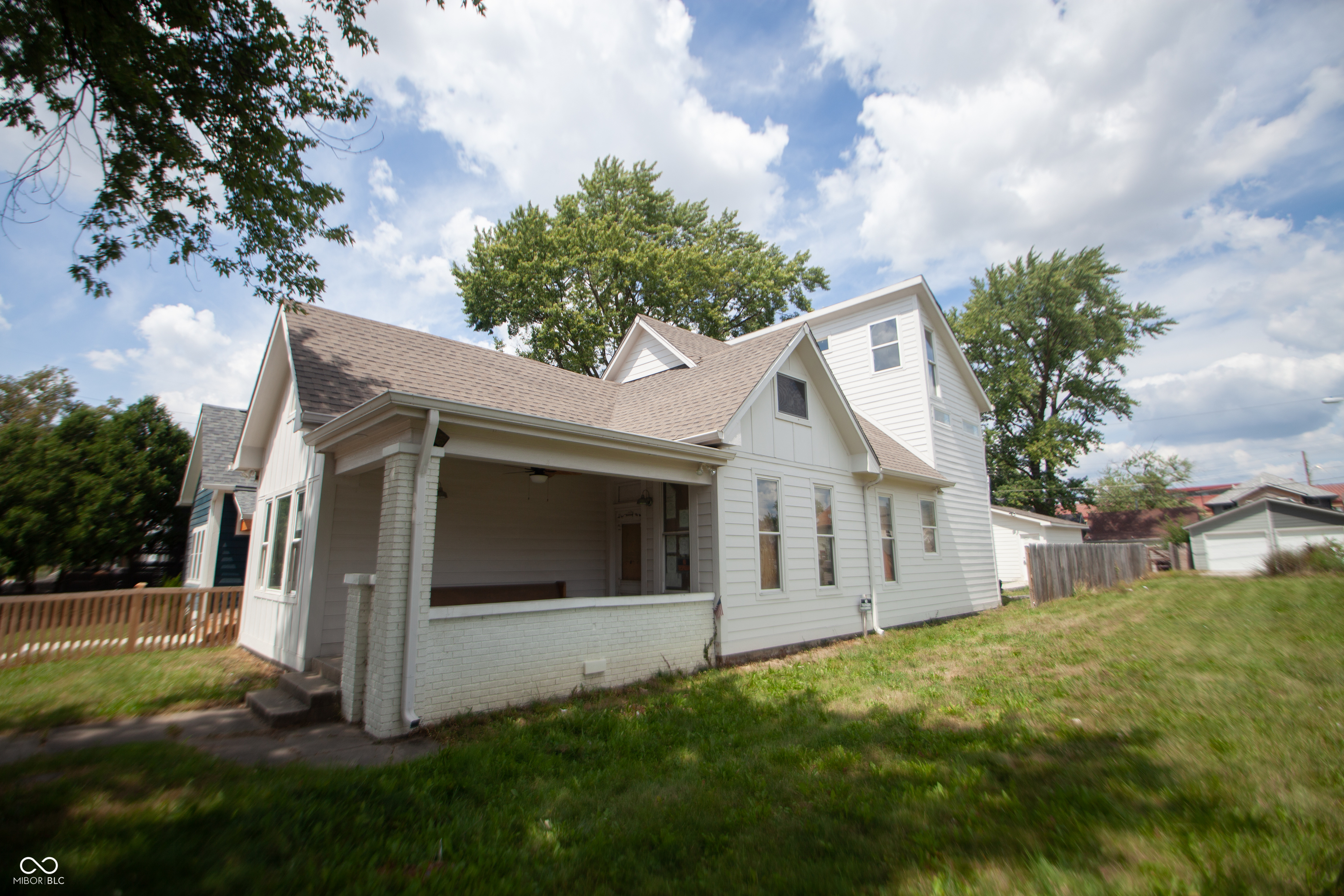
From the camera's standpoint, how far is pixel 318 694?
21.1 ft

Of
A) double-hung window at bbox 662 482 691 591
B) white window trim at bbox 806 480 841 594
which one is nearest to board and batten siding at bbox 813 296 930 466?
white window trim at bbox 806 480 841 594

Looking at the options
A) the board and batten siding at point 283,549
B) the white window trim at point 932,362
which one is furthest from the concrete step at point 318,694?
the white window trim at point 932,362

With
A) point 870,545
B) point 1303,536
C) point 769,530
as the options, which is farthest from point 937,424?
point 1303,536

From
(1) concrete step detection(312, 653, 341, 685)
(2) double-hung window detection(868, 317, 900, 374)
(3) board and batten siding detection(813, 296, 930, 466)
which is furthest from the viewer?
(2) double-hung window detection(868, 317, 900, 374)

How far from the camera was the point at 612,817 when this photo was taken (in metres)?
4.07

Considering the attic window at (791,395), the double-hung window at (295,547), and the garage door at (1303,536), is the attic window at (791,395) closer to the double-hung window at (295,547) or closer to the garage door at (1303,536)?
the double-hung window at (295,547)

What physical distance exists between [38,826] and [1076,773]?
645 cm

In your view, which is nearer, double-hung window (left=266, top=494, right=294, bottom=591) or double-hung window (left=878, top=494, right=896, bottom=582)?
double-hung window (left=266, top=494, right=294, bottom=591)

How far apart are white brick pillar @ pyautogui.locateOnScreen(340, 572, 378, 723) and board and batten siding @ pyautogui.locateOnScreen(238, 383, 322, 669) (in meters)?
2.17

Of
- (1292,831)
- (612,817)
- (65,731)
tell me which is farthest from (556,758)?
(65,731)

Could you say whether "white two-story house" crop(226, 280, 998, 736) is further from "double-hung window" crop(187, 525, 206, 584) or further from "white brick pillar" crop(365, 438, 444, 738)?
"double-hung window" crop(187, 525, 206, 584)

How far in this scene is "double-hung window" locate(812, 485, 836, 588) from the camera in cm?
1107

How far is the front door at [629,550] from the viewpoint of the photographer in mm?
11242

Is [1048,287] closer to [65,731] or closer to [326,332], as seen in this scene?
[326,332]
